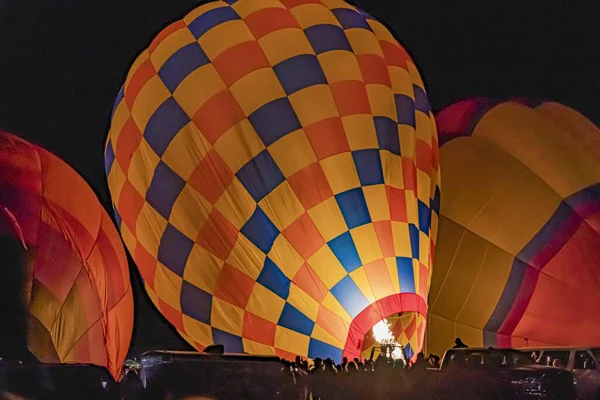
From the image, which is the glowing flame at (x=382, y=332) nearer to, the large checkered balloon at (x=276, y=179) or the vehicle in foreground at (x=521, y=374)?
the large checkered balloon at (x=276, y=179)

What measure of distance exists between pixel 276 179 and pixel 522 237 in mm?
838

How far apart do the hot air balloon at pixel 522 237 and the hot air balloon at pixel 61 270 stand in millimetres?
954

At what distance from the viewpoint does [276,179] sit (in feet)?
6.29

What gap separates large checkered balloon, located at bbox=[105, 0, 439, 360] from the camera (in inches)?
73.4

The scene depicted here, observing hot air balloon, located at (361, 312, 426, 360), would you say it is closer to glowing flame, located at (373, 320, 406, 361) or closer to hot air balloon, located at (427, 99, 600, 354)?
glowing flame, located at (373, 320, 406, 361)

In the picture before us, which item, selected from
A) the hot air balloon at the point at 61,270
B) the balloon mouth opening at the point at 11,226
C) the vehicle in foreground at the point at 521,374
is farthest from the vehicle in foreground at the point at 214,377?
the balloon mouth opening at the point at 11,226

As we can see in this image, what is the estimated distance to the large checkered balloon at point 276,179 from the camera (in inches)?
73.4

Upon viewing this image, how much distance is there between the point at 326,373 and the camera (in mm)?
1639

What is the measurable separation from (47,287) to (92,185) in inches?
13.8

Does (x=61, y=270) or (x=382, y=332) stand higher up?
(x=61, y=270)

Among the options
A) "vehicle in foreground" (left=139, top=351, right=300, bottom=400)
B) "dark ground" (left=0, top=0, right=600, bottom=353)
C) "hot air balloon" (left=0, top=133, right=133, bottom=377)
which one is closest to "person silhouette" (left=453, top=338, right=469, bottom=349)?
"vehicle in foreground" (left=139, top=351, right=300, bottom=400)

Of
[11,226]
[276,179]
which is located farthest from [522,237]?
[11,226]

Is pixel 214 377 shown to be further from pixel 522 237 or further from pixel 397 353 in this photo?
pixel 522 237

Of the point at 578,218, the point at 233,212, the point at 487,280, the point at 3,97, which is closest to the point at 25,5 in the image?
the point at 3,97
